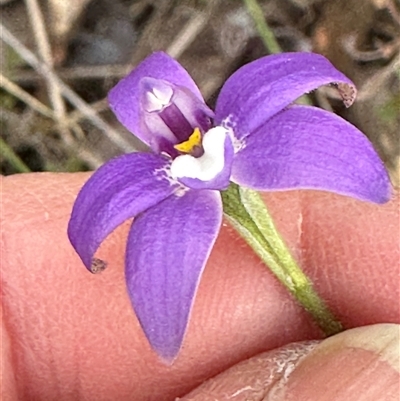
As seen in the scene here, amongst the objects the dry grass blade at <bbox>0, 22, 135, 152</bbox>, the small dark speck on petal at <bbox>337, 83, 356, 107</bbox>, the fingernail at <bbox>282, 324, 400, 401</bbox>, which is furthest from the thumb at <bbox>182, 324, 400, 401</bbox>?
the dry grass blade at <bbox>0, 22, 135, 152</bbox>

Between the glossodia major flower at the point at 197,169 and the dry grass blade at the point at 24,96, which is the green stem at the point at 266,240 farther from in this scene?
the dry grass blade at the point at 24,96

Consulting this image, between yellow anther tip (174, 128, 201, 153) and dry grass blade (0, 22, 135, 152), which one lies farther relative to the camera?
dry grass blade (0, 22, 135, 152)

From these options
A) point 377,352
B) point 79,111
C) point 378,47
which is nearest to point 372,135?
point 378,47

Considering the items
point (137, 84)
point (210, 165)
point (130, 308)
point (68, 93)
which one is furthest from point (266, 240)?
point (68, 93)

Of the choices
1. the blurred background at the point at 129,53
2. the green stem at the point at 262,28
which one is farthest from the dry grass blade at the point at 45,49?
the green stem at the point at 262,28

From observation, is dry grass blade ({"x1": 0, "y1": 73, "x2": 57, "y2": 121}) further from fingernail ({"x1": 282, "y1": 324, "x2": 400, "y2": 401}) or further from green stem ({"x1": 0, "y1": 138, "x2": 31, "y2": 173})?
fingernail ({"x1": 282, "y1": 324, "x2": 400, "y2": 401})

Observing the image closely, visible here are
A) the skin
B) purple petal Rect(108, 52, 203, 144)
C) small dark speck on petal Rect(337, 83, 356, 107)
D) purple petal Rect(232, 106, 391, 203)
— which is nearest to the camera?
purple petal Rect(232, 106, 391, 203)

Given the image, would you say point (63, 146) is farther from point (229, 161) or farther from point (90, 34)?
point (229, 161)
